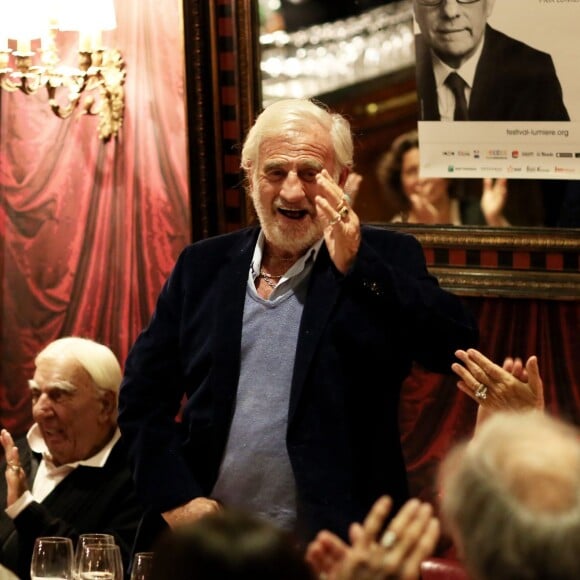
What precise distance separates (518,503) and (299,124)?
175 cm

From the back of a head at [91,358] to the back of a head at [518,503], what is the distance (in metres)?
2.43

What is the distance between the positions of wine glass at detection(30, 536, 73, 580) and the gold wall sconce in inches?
80.1

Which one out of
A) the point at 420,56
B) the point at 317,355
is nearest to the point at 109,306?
the point at 420,56

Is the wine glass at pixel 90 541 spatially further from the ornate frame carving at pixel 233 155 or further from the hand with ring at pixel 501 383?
the ornate frame carving at pixel 233 155

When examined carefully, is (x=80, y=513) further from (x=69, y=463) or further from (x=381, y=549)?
(x=381, y=549)

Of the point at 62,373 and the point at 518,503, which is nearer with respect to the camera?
the point at 518,503

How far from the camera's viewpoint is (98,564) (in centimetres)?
283

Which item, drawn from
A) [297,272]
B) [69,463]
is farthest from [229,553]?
[69,463]

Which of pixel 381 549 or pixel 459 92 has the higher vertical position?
pixel 459 92

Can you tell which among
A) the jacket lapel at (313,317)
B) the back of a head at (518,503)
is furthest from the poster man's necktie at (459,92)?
the back of a head at (518,503)

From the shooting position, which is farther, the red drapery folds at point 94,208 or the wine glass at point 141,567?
the red drapery folds at point 94,208

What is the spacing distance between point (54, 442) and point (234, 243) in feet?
3.28

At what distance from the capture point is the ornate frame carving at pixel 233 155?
152 inches

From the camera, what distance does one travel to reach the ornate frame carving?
12.7 ft
